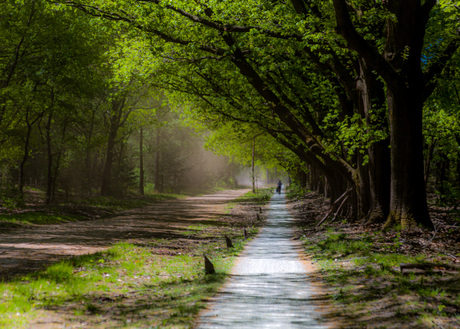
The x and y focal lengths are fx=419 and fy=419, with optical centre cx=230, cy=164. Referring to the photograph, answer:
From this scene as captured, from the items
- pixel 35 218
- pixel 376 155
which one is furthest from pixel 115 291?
pixel 35 218

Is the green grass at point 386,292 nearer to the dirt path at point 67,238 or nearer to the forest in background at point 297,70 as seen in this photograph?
the forest in background at point 297,70

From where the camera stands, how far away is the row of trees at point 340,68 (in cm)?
1249

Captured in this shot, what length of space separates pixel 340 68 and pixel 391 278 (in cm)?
988

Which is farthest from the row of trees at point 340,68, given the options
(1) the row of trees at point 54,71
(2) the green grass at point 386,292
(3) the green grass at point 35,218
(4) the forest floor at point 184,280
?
(3) the green grass at point 35,218

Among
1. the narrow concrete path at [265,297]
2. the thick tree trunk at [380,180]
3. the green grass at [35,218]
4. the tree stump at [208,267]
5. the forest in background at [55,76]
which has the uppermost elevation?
the forest in background at [55,76]

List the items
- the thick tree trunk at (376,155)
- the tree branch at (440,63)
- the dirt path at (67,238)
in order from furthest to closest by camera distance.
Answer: the thick tree trunk at (376,155) < the tree branch at (440,63) < the dirt path at (67,238)

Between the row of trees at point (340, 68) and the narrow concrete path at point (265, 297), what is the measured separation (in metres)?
4.26

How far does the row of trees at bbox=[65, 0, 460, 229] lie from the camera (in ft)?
41.0

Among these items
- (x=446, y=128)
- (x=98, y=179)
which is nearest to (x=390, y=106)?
(x=446, y=128)

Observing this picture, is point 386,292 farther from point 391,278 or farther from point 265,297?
point 265,297

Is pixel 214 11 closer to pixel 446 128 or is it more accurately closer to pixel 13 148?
pixel 446 128

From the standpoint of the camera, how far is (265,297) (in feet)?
26.1

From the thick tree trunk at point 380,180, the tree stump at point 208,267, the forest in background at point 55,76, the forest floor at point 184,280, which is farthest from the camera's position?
the forest in background at point 55,76

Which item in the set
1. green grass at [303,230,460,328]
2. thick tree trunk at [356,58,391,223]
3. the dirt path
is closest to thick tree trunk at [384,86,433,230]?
green grass at [303,230,460,328]
